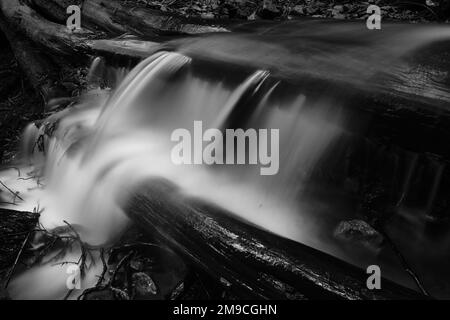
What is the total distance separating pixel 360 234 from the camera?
303 cm

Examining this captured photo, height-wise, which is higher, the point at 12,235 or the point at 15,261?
the point at 12,235

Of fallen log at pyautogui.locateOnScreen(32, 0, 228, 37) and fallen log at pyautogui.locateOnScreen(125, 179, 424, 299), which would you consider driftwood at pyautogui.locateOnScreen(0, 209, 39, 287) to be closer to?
fallen log at pyautogui.locateOnScreen(125, 179, 424, 299)

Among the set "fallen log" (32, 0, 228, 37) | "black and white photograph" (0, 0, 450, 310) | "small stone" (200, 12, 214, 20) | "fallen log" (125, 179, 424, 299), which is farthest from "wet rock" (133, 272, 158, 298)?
"small stone" (200, 12, 214, 20)

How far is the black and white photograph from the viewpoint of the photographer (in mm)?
2598

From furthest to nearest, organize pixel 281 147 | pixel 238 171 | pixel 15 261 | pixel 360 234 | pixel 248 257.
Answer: pixel 238 171, pixel 281 147, pixel 15 261, pixel 360 234, pixel 248 257

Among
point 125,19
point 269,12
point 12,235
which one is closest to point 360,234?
point 12,235

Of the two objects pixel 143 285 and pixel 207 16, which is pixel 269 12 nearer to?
pixel 207 16

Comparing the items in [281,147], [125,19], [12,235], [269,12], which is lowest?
[12,235]

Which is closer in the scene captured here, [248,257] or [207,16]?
[248,257]

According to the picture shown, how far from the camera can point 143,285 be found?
9.48ft

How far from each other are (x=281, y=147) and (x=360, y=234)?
1.21 m

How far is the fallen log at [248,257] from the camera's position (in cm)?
215

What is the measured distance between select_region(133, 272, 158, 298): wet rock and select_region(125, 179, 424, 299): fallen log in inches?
13.2

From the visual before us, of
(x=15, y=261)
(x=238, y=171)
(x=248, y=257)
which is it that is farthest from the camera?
(x=238, y=171)
